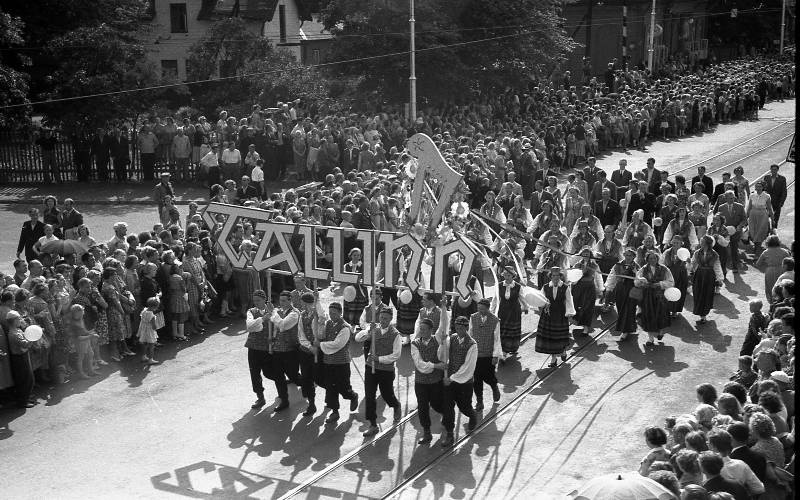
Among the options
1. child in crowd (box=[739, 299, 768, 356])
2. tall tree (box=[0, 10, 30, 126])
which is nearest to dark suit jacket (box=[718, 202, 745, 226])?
child in crowd (box=[739, 299, 768, 356])

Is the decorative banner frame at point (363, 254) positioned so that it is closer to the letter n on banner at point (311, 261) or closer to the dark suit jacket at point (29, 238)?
the letter n on banner at point (311, 261)

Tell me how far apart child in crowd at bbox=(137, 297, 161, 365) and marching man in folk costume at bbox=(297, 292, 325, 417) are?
3135 mm

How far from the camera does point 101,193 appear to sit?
93.8 ft

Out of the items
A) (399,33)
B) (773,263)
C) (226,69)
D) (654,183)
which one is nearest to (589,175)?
(654,183)

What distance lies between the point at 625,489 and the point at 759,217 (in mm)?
14913

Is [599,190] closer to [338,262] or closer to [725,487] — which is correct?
[338,262]

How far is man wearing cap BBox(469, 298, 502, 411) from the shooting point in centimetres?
1434

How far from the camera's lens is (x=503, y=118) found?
3416cm

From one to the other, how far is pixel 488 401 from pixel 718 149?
23749 mm

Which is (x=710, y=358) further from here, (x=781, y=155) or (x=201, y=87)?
(x=201, y=87)

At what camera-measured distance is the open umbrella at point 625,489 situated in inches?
330

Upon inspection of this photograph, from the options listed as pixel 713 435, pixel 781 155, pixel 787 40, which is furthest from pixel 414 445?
pixel 787 40

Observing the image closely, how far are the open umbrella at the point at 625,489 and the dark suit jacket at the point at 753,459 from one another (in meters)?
1.48

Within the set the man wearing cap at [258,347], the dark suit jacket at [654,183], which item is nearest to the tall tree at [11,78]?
the dark suit jacket at [654,183]
